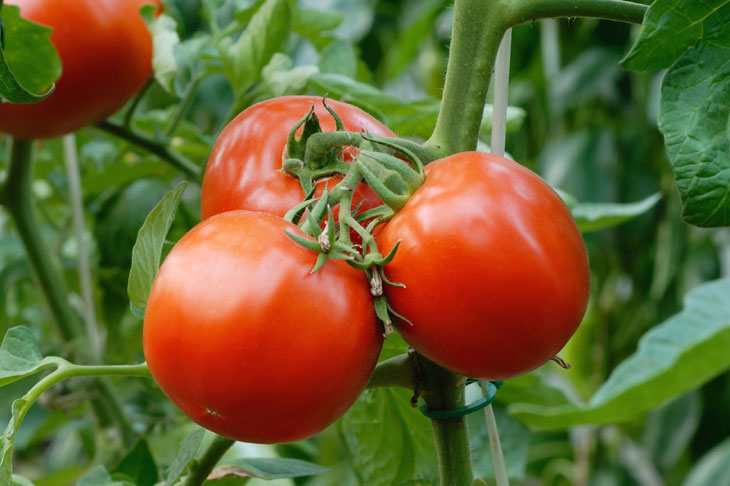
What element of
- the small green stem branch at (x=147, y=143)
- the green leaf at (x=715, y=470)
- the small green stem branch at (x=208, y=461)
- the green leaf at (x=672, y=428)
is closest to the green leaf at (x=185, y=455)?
the small green stem branch at (x=208, y=461)

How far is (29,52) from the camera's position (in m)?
0.61

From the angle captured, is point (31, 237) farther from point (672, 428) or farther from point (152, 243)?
point (672, 428)

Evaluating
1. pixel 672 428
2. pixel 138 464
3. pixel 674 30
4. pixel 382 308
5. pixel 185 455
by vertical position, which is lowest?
pixel 672 428

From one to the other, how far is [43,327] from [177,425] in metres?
0.50

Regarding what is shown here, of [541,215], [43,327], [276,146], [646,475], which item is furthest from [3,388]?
[646,475]

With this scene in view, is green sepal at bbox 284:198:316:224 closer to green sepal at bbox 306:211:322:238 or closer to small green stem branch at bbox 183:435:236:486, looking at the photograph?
green sepal at bbox 306:211:322:238

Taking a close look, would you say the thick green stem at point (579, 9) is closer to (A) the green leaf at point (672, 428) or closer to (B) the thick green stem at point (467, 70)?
(B) the thick green stem at point (467, 70)

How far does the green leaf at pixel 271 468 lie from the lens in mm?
565

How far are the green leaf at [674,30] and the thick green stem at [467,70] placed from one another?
76 mm

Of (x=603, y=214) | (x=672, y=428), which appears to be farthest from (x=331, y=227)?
(x=672, y=428)

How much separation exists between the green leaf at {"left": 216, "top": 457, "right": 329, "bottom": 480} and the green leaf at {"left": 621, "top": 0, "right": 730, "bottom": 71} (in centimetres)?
32

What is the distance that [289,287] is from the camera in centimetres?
41

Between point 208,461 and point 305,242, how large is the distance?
0.20 meters

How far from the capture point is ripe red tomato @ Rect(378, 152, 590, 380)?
0.41m
